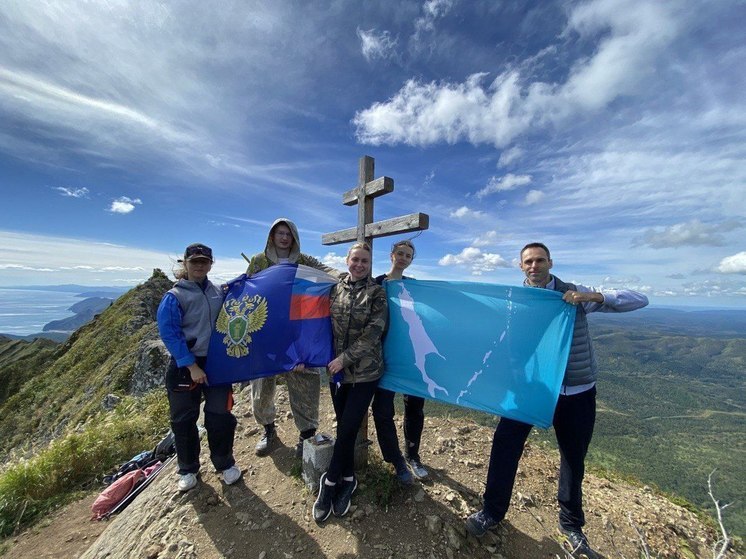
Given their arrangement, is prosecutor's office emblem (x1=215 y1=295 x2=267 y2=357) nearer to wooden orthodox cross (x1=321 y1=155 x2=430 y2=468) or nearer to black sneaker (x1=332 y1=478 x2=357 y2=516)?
wooden orthodox cross (x1=321 y1=155 x2=430 y2=468)

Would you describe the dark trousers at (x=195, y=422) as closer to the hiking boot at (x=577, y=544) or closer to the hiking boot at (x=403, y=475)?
the hiking boot at (x=403, y=475)

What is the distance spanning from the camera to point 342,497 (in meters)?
4.42

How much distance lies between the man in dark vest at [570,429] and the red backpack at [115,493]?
6006 mm

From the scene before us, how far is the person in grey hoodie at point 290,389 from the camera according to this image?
5457 mm

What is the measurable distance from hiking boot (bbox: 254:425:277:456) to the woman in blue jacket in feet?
2.45

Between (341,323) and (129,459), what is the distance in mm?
6588

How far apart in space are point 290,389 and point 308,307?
152 cm

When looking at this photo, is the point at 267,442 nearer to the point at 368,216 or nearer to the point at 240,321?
the point at 240,321

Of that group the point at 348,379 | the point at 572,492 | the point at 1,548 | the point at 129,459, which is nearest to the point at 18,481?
the point at 1,548

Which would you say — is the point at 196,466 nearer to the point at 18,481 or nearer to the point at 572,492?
the point at 18,481

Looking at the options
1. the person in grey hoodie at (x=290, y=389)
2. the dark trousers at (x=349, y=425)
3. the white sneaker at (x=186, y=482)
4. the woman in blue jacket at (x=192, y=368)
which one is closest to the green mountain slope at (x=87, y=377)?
the white sneaker at (x=186, y=482)

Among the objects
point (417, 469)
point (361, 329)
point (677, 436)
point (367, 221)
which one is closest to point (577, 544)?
point (417, 469)

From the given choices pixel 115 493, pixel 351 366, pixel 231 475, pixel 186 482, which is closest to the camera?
pixel 351 366

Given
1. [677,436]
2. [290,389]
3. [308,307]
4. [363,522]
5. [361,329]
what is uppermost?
[308,307]
